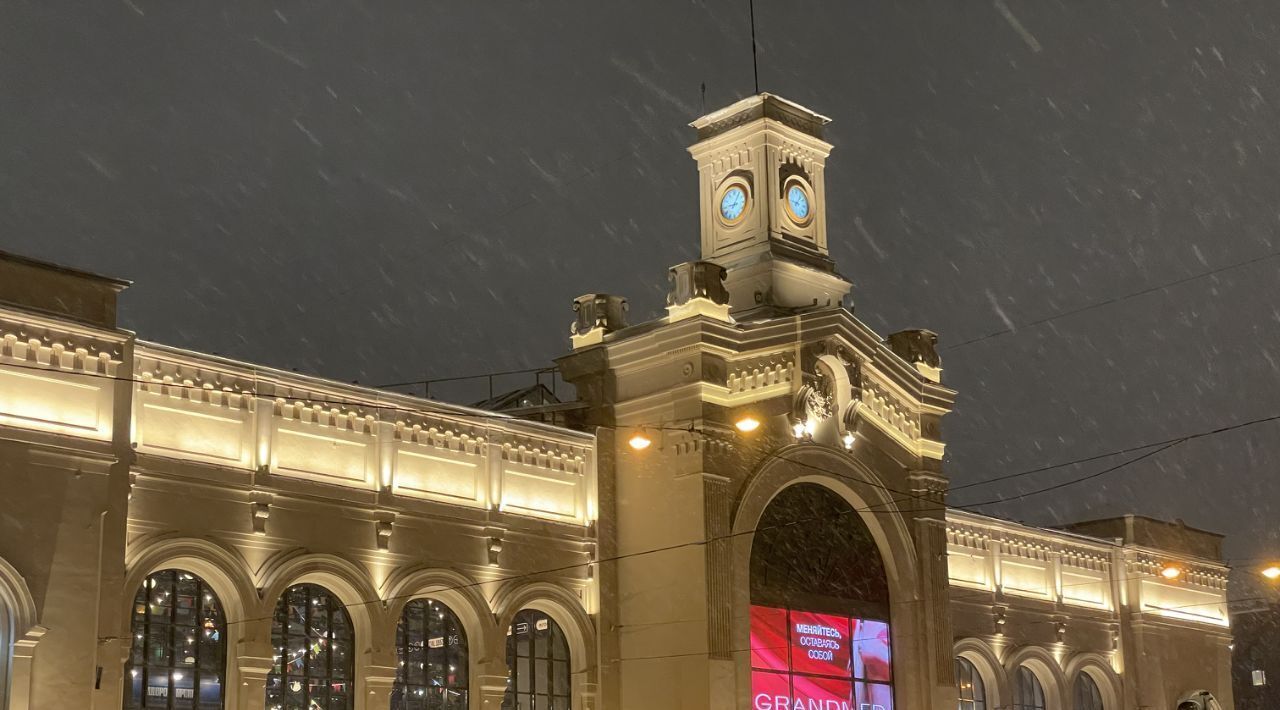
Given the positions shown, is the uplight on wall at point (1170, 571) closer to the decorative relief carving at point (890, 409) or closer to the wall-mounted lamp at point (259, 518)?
the decorative relief carving at point (890, 409)

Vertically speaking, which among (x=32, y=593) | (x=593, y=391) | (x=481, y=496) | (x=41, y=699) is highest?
(x=593, y=391)

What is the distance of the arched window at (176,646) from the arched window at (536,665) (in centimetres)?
587

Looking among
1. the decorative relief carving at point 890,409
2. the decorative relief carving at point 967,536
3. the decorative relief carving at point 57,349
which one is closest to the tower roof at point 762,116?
the decorative relief carving at point 890,409

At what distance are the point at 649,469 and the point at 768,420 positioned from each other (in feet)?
8.70

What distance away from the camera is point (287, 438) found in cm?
2756

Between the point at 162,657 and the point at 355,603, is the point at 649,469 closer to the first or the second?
the point at 355,603

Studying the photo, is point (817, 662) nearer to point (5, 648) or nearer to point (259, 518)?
point (259, 518)

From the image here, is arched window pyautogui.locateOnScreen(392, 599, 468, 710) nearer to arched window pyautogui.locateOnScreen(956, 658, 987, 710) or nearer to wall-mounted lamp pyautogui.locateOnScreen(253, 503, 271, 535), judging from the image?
wall-mounted lamp pyautogui.locateOnScreen(253, 503, 271, 535)

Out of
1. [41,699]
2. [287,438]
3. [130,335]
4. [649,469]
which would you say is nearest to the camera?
[41,699]

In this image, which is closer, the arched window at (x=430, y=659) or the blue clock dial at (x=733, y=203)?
the arched window at (x=430, y=659)

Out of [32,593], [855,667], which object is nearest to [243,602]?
[32,593]

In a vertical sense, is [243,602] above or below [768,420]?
below

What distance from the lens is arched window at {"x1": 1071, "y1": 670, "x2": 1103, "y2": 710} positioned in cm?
4281

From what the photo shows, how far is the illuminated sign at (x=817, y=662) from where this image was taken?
32156mm
